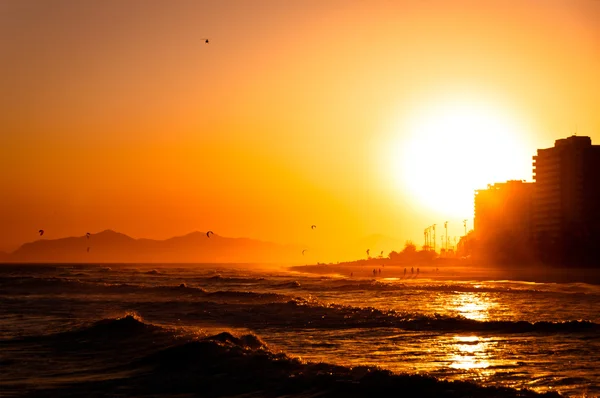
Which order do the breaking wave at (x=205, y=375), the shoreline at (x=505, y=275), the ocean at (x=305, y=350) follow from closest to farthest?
the breaking wave at (x=205, y=375) < the ocean at (x=305, y=350) < the shoreline at (x=505, y=275)

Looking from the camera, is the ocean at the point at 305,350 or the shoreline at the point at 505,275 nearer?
Result: the ocean at the point at 305,350

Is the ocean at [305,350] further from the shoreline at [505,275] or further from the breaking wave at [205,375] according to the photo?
the shoreline at [505,275]

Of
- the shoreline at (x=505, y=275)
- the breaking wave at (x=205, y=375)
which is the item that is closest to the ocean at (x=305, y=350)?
the breaking wave at (x=205, y=375)

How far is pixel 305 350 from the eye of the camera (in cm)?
2783

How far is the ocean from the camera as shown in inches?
790

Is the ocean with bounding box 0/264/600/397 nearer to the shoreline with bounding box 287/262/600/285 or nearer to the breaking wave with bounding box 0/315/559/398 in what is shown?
the breaking wave with bounding box 0/315/559/398

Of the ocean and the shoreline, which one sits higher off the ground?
the shoreline

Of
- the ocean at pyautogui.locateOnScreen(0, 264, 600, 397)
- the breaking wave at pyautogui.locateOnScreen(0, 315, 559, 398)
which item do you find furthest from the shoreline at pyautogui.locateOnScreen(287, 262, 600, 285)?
the breaking wave at pyautogui.locateOnScreen(0, 315, 559, 398)

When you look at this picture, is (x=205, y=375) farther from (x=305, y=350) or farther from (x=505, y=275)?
(x=505, y=275)

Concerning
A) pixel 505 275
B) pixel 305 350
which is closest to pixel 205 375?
pixel 305 350

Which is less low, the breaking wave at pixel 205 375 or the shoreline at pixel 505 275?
the shoreline at pixel 505 275

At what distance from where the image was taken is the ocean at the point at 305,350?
20078mm

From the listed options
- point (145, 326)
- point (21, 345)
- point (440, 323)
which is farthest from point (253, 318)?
point (21, 345)

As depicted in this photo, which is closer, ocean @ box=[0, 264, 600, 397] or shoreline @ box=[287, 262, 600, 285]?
ocean @ box=[0, 264, 600, 397]
